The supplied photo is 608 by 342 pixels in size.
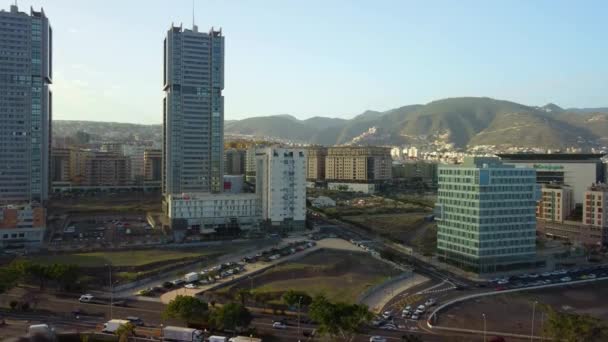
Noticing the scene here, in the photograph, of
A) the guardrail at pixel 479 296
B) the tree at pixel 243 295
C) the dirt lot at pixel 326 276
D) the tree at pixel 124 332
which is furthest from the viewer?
the dirt lot at pixel 326 276

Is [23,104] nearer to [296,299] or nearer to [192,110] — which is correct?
[192,110]

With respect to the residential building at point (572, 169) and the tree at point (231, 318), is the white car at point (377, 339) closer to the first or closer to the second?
the tree at point (231, 318)

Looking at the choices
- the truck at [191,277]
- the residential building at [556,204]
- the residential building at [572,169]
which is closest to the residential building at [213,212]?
the truck at [191,277]

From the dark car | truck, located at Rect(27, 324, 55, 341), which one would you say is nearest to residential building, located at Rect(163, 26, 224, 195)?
the dark car

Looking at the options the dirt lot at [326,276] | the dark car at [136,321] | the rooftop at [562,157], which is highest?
the rooftop at [562,157]

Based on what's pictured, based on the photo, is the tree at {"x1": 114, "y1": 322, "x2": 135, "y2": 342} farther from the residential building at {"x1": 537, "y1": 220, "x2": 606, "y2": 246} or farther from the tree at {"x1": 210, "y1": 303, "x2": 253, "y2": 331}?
the residential building at {"x1": 537, "y1": 220, "x2": 606, "y2": 246}
